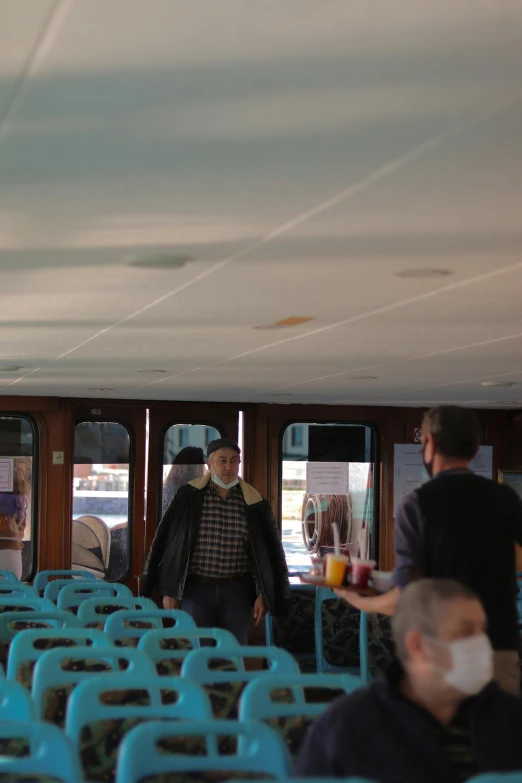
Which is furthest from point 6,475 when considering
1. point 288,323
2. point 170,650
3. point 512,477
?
point 170,650

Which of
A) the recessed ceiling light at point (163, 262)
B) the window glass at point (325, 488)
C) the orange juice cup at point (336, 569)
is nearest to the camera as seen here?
the recessed ceiling light at point (163, 262)

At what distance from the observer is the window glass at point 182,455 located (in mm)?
10562

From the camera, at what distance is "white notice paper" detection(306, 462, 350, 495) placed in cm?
1109

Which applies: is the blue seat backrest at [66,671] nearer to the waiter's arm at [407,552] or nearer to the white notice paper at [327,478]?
the waiter's arm at [407,552]

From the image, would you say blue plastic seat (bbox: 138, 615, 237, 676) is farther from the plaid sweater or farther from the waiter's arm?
the plaid sweater

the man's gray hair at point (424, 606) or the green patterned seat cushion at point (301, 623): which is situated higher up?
the man's gray hair at point (424, 606)

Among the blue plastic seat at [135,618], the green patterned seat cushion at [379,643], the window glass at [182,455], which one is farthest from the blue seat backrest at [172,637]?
the window glass at [182,455]

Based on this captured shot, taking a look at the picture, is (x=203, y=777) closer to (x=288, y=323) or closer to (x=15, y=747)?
(x=15, y=747)

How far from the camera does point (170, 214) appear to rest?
297 cm

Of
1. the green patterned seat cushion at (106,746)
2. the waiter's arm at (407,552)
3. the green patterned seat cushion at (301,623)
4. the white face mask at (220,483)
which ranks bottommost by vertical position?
the green patterned seat cushion at (301,623)

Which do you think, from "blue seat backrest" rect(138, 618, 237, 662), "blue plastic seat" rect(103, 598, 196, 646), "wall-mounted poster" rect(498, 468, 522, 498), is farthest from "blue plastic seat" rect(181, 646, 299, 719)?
"wall-mounted poster" rect(498, 468, 522, 498)

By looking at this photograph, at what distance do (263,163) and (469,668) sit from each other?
130 centimetres

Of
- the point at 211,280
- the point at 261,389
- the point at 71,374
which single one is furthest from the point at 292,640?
the point at 211,280

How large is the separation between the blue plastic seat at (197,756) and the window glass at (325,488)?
8.26 metres
